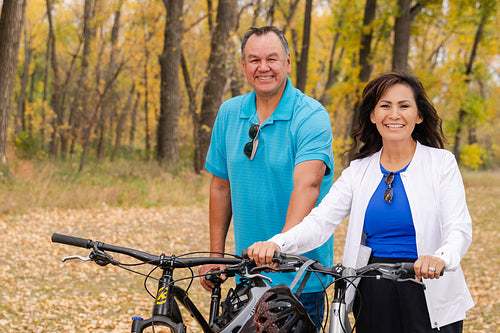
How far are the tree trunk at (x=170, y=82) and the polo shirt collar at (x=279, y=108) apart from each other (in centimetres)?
1769

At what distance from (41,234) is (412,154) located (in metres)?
8.64

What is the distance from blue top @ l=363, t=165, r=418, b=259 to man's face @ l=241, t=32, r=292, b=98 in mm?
814

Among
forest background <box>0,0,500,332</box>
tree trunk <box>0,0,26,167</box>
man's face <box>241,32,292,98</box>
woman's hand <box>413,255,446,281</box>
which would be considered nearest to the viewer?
woman's hand <box>413,255,446,281</box>

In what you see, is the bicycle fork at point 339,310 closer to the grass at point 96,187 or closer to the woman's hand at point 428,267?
the woman's hand at point 428,267

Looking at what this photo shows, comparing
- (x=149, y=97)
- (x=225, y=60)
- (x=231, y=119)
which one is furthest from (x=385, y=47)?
(x=149, y=97)

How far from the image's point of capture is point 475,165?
27.2m

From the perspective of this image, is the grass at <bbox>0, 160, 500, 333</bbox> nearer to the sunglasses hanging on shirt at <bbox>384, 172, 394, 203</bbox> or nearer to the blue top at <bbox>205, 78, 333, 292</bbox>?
the blue top at <bbox>205, 78, 333, 292</bbox>

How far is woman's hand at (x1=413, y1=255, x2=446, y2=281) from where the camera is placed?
2.15 metres

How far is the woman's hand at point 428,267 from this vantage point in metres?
2.15

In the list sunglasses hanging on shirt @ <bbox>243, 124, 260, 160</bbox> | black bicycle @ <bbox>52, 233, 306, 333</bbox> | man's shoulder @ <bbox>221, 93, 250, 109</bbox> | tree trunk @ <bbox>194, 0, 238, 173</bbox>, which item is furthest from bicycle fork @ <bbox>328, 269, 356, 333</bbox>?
tree trunk @ <bbox>194, 0, 238, 173</bbox>

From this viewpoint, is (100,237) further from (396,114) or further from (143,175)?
(396,114)

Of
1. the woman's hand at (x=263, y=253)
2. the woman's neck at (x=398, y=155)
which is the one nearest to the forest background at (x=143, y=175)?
the woman's neck at (x=398, y=155)

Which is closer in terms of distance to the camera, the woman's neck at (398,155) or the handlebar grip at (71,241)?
the handlebar grip at (71,241)

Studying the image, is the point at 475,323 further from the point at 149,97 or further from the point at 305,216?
the point at 149,97
